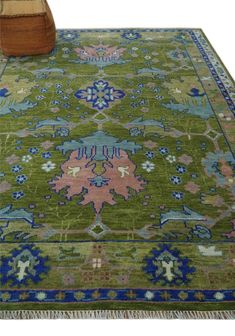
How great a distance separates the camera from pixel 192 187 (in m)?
2.01

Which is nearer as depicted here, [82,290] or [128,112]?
[82,290]

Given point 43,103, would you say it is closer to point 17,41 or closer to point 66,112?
point 66,112

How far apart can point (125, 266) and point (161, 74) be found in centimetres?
184

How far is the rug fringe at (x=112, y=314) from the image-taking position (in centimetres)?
149

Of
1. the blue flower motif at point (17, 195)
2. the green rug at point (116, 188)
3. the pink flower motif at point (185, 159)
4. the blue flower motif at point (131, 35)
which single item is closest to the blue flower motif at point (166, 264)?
the green rug at point (116, 188)

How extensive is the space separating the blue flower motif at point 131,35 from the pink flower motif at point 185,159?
1839 millimetres

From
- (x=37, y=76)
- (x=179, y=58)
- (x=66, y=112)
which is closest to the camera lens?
(x=66, y=112)

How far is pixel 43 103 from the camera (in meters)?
2.66

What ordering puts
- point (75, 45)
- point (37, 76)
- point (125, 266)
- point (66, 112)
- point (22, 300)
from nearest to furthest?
1. point (22, 300)
2. point (125, 266)
3. point (66, 112)
4. point (37, 76)
5. point (75, 45)

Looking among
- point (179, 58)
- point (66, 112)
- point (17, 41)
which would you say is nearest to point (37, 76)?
point (17, 41)

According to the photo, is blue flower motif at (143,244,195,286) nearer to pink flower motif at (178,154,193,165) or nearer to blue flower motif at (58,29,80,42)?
pink flower motif at (178,154,193,165)

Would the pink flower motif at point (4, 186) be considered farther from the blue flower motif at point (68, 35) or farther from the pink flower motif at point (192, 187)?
the blue flower motif at point (68, 35)

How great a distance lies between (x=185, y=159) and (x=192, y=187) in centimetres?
23

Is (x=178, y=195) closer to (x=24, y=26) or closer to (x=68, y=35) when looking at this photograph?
(x=24, y=26)
